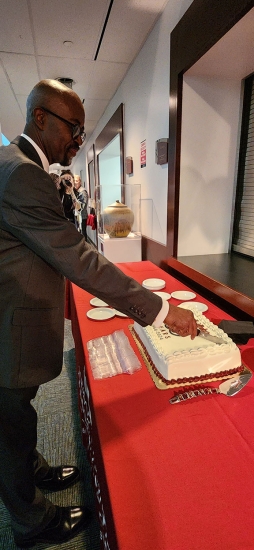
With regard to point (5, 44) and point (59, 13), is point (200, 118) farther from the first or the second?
point (5, 44)

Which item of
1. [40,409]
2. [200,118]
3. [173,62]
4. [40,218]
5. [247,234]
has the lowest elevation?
[40,409]

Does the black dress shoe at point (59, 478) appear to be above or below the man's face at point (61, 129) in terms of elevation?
below

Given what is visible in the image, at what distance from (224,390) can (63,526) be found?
76 centimetres

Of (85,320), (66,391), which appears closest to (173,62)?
(85,320)

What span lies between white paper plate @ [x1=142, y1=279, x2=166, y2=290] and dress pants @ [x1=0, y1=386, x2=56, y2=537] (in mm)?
852

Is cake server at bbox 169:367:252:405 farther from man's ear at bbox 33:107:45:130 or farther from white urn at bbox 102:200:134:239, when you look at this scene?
white urn at bbox 102:200:134:239

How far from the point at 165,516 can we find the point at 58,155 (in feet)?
2.93

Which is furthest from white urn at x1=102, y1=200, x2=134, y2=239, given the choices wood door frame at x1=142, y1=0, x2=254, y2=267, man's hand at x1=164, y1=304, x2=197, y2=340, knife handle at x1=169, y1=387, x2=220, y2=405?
knife handle at x1=169, y1=387, x2=220, y2=405

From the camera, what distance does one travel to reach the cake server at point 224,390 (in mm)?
718

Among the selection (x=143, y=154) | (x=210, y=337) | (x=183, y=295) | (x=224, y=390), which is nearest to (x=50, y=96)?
(x=210, y=337)

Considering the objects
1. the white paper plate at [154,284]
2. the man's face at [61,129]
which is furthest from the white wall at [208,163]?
the man's face at [61,129]

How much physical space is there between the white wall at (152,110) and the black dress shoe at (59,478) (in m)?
1.63

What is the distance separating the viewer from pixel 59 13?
1.93 m

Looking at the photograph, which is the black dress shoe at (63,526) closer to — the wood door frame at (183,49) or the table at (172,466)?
the table at (172,466)
